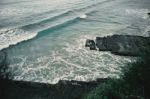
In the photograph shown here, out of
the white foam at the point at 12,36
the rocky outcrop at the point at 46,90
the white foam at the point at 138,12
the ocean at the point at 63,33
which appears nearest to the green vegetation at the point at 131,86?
the rocky outcrop at the point at 46,90

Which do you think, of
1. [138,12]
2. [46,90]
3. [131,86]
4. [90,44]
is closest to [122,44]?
[90,44]

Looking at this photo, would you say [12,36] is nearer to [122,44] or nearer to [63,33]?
[63,33]

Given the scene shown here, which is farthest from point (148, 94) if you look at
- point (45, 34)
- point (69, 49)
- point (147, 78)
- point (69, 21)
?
point (69, 21)

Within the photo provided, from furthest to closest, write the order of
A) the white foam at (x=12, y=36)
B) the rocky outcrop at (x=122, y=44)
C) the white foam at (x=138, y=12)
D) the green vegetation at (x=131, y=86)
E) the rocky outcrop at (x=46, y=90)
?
the white foam at (x=138, y=12), the white foam at (x=12, y=36), the rocky outcrop at (x=122, y=44), the rocky outcrop at (x=46, y=90), the green vegetation at (x=131, y=86)

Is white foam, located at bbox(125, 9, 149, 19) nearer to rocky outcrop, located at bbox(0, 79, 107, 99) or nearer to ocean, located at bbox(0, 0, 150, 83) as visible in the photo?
ocean, located at bbox(0, 0, 150, 83)

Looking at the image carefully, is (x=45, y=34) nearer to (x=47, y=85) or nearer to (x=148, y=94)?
(x=47, y=85)

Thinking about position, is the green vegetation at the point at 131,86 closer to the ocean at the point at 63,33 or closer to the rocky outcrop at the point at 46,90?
the rocky outcrop at the point at 46,90

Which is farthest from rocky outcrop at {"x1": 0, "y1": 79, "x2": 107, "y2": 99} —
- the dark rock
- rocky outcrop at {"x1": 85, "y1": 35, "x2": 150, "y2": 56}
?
the dark rock
